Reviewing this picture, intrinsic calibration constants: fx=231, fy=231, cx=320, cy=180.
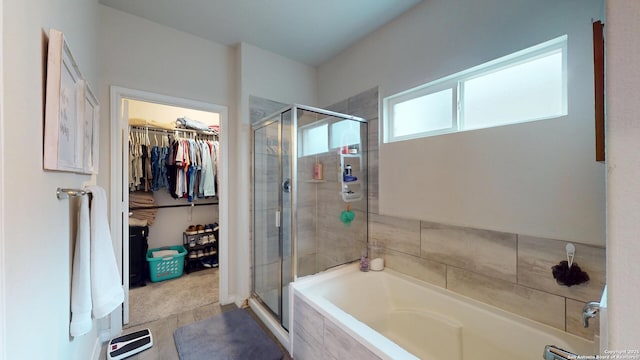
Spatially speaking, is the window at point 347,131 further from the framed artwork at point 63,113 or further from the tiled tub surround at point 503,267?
the framed artwork at point 63,113

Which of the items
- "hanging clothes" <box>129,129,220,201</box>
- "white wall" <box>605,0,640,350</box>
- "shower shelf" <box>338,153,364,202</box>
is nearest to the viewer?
"white wall" <box>605,0,640,350</box>

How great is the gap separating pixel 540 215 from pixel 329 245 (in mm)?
1627

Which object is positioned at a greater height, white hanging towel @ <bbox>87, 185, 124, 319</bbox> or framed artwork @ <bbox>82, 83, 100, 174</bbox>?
framed artwork @ <bbox>82, 83, 100, 174</bbox>

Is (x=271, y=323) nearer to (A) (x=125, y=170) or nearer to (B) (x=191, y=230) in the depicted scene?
(A) (x=125, y=170)

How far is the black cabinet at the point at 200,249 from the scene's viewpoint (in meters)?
3.32

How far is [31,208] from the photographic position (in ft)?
2.46

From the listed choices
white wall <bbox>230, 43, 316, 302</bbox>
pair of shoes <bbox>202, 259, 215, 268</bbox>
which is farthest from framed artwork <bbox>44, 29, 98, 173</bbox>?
pair of shoes <bbox>202, 259, 215, 268</bbox>

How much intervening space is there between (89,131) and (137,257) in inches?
78.9

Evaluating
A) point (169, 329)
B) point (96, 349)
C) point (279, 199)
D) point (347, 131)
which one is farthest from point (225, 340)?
point (347, 131)

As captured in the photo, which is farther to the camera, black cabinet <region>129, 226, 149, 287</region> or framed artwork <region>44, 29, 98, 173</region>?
black cabinet <region>129, 226, 149, 287</region>

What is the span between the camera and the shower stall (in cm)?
205

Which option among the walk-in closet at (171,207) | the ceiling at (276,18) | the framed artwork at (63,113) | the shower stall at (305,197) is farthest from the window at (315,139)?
the framed artwork at (63,113)

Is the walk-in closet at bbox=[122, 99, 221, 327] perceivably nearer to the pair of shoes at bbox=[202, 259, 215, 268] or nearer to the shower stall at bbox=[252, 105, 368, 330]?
the pair of shoes at bbox=[202, 259, 215, 268]

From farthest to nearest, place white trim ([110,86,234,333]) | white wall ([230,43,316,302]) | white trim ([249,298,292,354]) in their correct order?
white wall ([230,43,316,302]) → white trim ([110,86,234,333]) → white trim ([249,298,292,354])
